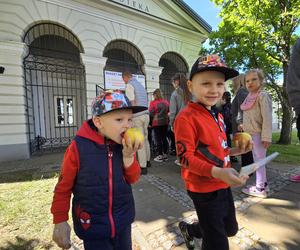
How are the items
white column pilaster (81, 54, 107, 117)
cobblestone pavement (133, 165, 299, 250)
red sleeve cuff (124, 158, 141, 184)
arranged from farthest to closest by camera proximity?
white column pilaster (81, 54, 107, 117)
cobblestone pavement (133, 165, 299, 250)
red sleeve cuff (124, 158, 141, 184)

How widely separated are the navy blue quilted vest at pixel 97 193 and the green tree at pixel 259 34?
10868 millimetres

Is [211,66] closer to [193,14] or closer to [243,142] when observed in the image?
[243,142]

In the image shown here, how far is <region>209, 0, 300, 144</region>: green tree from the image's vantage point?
35.0 feet

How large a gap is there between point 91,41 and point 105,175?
396 inches

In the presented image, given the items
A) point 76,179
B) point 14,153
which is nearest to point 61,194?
point 76,179

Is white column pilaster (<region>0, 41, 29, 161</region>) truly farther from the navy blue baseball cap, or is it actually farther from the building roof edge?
the building roof edge

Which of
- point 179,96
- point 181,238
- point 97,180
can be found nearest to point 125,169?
point 97,180

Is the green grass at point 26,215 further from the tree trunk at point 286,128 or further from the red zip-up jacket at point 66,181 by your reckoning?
the tree trunk at point 286,128

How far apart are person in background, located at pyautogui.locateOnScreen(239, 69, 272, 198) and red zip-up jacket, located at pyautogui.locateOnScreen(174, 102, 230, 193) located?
2.10 meters

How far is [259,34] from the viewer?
35.9ft

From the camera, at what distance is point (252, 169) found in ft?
4.36

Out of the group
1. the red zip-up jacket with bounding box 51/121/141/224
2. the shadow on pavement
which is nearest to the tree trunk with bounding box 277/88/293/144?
the shadow on pavement

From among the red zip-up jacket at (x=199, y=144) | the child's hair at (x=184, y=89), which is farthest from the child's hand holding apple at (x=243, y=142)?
the child's hair at (x=184, y=89)

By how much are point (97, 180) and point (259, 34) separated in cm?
1129
